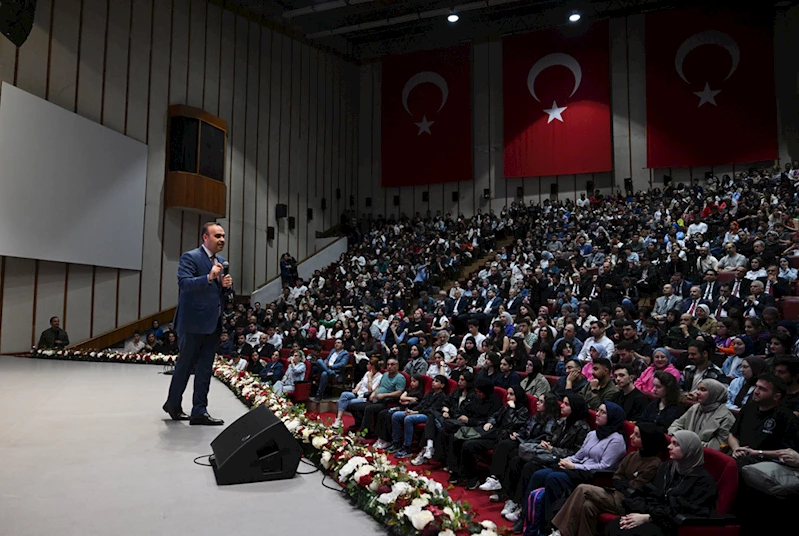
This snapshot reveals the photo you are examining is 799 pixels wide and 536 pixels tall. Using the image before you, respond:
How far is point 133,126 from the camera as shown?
13055 mm

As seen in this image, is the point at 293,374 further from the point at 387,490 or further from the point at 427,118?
the point at 427,118

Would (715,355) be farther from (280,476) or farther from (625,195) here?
(625,195)

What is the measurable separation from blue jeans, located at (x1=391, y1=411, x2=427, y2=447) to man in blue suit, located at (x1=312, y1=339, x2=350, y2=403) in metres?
2.76

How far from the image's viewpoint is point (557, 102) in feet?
57.8

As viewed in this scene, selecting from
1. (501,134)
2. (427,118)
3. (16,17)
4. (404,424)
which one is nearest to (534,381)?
(404,424)

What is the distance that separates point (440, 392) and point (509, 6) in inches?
563

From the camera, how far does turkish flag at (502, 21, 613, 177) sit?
1722 cm

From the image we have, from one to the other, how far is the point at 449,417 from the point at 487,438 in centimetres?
78

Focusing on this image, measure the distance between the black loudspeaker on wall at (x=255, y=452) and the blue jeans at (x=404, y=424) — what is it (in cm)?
387

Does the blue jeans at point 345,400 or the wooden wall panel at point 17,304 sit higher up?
the wooden wall panel at point 17,304

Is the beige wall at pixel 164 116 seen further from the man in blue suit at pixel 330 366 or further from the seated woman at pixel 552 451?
the seated woman at pixel 552 451

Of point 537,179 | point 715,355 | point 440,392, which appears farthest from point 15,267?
point 537,179

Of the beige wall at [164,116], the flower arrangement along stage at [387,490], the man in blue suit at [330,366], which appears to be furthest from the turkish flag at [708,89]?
the flower arrangement along stage at [387,490]

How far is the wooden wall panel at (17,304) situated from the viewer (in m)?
10.5
